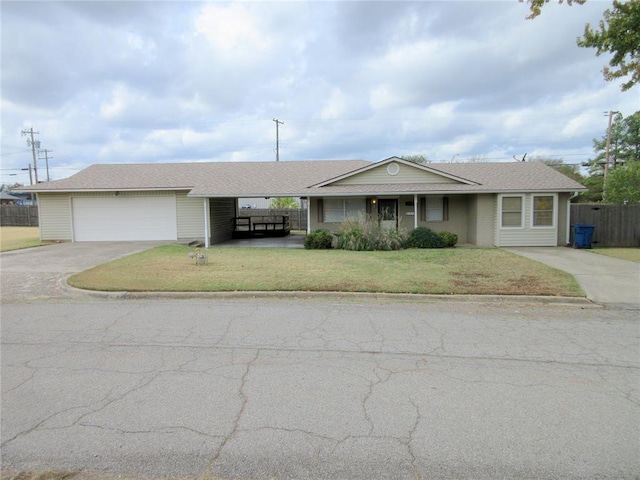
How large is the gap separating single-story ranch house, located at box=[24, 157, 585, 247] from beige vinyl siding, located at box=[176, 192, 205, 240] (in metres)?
0.05

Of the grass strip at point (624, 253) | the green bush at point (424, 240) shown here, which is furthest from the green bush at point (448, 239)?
the grass strip at point (624, 253)

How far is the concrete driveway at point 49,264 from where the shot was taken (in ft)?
29.1

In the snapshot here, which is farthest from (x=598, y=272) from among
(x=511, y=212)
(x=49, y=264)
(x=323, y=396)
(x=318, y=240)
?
(x=49, y=264)

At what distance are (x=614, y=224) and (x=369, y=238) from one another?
35.0ft

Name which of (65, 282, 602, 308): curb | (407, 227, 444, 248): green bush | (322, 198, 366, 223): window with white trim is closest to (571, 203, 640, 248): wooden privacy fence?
(407, 227, 444, 248): green bush

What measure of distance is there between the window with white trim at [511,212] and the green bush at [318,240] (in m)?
7.25

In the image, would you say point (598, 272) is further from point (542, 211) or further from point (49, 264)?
point (49, 264)

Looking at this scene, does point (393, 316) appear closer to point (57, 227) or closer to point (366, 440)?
point (366, 440)

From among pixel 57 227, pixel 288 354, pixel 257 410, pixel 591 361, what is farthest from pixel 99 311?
pixel 57 227

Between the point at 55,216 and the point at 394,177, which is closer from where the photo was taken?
the point at 394,177

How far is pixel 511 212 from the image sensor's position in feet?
56.0

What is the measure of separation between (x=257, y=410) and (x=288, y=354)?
1414 millimetres

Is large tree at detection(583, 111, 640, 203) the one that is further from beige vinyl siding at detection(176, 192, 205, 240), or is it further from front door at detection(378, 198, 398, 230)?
beige vinyl siding at detection(176, 192, 205, 240)

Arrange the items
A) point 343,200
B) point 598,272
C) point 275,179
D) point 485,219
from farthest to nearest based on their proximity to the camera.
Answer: point 275,179 → point 343,200 → point 485,219 → point 598,272
